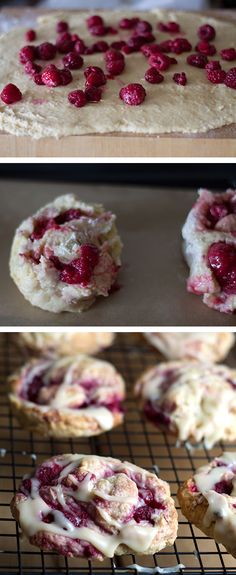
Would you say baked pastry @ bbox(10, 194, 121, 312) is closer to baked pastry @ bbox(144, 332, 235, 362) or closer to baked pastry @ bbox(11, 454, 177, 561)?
baked pastry @ bbox(11, 454, 177, 561)

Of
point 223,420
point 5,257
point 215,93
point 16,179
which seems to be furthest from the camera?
point 16,179

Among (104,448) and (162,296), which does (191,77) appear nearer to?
(162,296)

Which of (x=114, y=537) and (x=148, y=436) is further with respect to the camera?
(x=148, y=436)

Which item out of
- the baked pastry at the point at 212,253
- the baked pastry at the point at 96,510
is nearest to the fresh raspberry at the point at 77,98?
the baked pastry at the point at 212,253

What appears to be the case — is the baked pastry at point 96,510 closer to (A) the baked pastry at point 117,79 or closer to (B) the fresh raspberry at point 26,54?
(A) the baked pastry at point 117,79

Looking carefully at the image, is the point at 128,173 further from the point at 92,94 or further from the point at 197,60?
the point at 92,94

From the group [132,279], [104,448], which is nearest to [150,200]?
[132,279]

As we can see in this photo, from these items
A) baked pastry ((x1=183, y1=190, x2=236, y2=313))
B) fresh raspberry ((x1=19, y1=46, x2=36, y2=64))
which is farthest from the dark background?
fresh raspberry ((x1=19, y1=46, x2=36, y2=64))
